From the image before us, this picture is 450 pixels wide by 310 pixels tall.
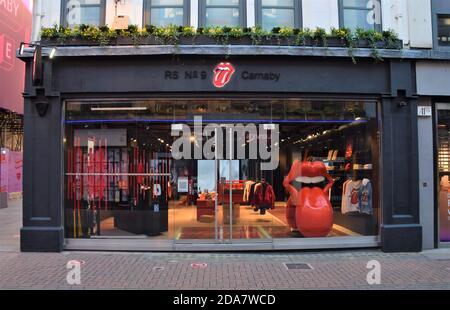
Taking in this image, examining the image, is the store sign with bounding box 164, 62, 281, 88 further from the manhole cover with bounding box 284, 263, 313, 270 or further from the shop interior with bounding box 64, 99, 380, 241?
the manhole cover with bounding box 284, 263, 313, 270

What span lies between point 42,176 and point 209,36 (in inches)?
180

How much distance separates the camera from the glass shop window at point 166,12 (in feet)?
32.7

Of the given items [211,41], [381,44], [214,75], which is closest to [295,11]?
[381,44]

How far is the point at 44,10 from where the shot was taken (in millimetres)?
9820

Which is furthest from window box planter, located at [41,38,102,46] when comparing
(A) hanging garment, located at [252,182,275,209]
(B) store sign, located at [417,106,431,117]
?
(B) store sign, located at [417,106,431,117]

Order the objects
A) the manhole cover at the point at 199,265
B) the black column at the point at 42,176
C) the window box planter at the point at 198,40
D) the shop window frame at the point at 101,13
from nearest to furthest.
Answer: the manhole cover at the point at 199,265, the black column at the point at 42,176, the window box planter at the point at 198,40, the shop window frame at the point at 101,13

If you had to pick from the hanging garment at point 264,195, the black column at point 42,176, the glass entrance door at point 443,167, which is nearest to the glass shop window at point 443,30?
the glass entrance door at point 443,167

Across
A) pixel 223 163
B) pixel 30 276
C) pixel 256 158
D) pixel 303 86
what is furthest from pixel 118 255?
pixel 303 86

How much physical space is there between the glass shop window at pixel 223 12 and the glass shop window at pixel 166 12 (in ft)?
1.47

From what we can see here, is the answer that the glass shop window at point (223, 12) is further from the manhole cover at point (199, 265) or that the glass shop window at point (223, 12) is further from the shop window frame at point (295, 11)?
the manhole cover at point (199, 265)

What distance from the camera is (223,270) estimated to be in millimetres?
7941

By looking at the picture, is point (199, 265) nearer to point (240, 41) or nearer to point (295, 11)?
point (240, 41)

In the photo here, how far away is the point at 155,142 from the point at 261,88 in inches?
103
